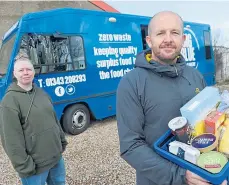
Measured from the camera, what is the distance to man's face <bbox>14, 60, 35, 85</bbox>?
7.21 ft

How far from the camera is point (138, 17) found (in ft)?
22.0

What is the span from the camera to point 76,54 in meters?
5.55

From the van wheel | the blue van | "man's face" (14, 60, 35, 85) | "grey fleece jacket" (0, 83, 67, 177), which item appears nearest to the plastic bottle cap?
"grey fleece jacket" (0, 83, 67, 177)

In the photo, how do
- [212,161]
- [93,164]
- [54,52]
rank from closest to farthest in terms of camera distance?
1. [212,161]
2. [93,164]
3. [54,52]

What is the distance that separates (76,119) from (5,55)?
2.04 m

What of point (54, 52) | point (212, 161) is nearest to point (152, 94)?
point (212, 161)

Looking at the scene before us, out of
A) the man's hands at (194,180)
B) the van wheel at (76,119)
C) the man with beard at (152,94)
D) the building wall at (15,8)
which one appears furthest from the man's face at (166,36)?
the building wall at (15,8)

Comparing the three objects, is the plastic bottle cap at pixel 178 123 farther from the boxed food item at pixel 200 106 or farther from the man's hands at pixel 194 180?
the man's hands at pixel 194 180

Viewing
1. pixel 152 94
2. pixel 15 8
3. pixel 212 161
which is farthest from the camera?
pixel 15 8

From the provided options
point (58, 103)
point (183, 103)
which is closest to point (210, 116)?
point (183, 103)

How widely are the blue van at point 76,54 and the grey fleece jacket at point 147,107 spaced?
3.89 meters

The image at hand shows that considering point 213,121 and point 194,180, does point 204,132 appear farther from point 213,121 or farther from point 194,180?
point 194,180

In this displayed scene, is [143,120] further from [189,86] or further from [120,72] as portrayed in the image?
[120,72]

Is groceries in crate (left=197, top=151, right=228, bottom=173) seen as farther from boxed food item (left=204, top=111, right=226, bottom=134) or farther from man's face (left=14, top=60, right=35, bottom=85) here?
man's face (left=14, top=60, right=35, bottom=85)
